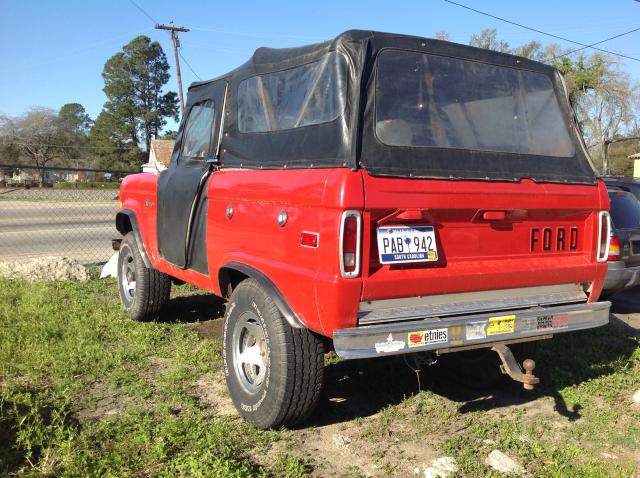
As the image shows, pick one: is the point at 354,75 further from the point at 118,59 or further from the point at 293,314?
the point at 118,59

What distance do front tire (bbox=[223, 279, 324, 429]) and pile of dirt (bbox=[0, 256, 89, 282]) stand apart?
5.33 m

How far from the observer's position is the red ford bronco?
321 cm

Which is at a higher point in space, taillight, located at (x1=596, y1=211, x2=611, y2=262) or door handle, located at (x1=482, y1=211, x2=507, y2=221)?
door handle, located at (x1=482, y1=211, x2=507, y2=221)

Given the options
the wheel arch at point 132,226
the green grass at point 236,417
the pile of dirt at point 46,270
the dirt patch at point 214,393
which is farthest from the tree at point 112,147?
the dirt patch at point 214,393

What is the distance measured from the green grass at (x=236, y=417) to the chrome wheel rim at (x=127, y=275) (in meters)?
0.55

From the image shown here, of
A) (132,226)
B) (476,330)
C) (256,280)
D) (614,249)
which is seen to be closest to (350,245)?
(256,280)

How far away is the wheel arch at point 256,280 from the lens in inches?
134

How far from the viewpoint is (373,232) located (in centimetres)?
320

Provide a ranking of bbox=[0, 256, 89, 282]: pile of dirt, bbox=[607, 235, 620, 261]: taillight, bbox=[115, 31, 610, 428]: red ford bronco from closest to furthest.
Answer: bbox=[115, 31, 610, 428]: red ford bronco → bbox=[607, 235, 620, 261]: taillight → bbox=[0, 256, 89, 282]: pile of dirt

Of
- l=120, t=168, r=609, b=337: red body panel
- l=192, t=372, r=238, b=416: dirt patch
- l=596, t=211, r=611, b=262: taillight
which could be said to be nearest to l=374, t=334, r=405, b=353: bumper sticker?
l=120, t=168, r=609, b=337: red body panel

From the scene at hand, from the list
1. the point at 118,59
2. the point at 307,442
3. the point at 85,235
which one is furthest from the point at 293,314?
the point at 118,59

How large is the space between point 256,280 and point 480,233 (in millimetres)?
1433

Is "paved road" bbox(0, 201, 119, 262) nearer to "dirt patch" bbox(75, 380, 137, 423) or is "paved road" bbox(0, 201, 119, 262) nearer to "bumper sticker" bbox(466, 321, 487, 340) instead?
"dirt patch" bbox(75, 380, 137, 423)

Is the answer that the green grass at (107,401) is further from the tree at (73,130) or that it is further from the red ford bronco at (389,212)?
the tree at (73,130)
